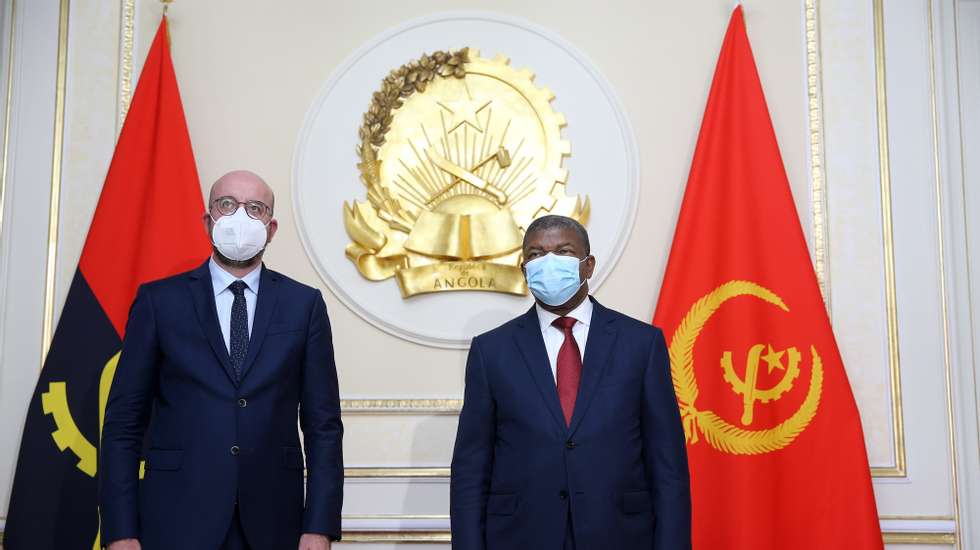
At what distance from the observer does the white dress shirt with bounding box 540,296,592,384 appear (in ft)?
8.84

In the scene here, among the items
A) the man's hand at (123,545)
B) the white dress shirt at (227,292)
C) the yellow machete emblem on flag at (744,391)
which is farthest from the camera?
the yellow machete emblem on flag at (744,391)

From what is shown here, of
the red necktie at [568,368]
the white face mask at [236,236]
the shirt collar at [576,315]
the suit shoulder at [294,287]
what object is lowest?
the red necktie at [568,368]

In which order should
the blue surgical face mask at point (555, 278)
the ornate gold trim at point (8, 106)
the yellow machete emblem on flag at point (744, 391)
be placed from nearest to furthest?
the blue surgical face mask at point (555, 278), the yellow machete emblem on flag at point (744, 391), the ornate gold trim at point (8, 106)

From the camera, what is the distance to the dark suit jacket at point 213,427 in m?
2.37

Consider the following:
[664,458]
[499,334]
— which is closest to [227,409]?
[499,334]

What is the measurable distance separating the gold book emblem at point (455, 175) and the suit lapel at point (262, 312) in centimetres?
112

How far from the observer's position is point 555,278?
267cm

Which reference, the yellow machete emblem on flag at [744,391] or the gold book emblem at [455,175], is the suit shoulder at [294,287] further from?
the yellow machete emblem on flag at [744,391]

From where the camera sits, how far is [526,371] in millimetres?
2621

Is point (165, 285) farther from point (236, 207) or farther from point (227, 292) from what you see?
point (236, 207)

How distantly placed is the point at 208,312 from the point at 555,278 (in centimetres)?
94

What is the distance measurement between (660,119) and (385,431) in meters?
1.64

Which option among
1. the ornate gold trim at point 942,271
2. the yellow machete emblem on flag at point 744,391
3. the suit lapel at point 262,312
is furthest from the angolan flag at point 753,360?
the suit lapel at point 262,312

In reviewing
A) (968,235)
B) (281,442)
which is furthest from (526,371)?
(968,235)
